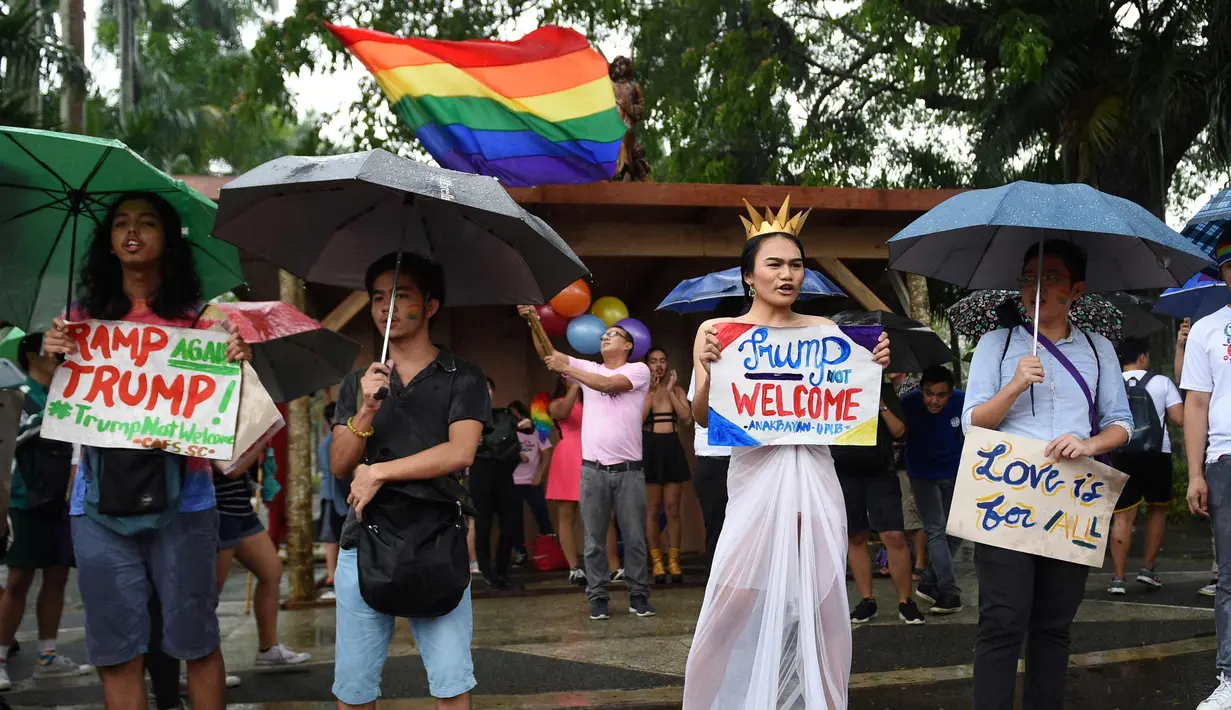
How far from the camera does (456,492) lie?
3789 mm

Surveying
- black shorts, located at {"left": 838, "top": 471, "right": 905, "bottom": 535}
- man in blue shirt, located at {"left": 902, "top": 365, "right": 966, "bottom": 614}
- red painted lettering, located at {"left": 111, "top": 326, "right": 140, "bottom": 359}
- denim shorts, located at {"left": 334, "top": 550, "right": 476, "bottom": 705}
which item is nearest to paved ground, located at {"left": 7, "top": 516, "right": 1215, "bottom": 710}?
man in blue shirt, located at {"left": 902, "top": 365, "right": 966, "bottom": 614}

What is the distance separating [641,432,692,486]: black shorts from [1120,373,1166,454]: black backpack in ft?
11.6

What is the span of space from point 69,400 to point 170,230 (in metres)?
0.72

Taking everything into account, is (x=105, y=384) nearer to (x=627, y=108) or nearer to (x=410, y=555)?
(x=410, y=555)

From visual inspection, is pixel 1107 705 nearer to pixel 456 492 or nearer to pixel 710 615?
pixel 710 615

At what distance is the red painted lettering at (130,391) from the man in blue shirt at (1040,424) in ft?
9.87

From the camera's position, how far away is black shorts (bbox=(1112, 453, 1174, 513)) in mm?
9070

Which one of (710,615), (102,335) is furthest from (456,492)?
(102,335)

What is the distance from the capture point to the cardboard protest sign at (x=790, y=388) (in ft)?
14.2

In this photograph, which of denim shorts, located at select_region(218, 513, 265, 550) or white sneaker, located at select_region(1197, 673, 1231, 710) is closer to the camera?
white sneaker, located at select_region(1197, 673, 1231, 710)

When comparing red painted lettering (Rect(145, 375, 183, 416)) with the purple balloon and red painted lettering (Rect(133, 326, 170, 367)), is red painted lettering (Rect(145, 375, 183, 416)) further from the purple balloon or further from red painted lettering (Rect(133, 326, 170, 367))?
the purple balloon

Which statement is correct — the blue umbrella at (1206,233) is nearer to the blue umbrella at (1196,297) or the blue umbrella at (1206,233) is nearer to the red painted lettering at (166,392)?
the blue umbrella at (1196,297)

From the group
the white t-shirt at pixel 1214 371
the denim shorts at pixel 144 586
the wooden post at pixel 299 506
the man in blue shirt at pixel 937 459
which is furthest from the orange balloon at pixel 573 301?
the denim shorts at pixel 144 586

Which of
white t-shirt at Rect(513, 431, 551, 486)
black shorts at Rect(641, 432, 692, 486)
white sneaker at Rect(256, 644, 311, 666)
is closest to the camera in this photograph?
white sneaker at Rect(256, 644, 311, 666)
